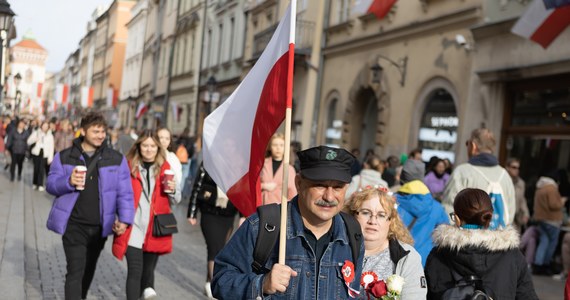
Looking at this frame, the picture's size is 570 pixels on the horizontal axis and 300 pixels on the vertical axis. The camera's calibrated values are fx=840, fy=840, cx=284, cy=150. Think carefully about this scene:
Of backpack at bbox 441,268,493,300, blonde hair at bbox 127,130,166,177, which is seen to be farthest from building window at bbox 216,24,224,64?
backpack at bbox 441,268,493,300

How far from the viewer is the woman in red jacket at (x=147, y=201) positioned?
23.9ft

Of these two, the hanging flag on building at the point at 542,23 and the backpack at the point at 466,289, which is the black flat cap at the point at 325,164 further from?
the hanging flag on building at the point at 542,23

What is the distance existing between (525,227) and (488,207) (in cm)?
904

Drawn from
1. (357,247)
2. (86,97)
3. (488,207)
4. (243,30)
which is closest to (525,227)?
(488,207)

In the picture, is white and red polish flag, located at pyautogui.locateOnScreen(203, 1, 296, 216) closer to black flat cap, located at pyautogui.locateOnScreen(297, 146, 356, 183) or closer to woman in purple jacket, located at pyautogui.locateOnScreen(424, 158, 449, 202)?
black flat cap, located at pyautogui.locateOnScreen(297, 146, 356, 183)

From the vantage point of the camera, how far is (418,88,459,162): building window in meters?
16.7

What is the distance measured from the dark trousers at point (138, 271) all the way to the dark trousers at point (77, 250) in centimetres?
36

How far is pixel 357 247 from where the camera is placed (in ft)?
11.3

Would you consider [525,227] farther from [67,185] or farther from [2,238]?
[67,185]

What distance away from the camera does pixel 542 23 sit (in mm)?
12633

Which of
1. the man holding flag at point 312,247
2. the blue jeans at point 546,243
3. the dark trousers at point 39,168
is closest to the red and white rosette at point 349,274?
the man holding flag at point 312,247

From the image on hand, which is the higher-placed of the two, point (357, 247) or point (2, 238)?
point (357, 247)

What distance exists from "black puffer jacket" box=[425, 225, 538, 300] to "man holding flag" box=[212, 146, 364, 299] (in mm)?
1208

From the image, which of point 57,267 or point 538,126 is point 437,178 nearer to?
point 538,126
